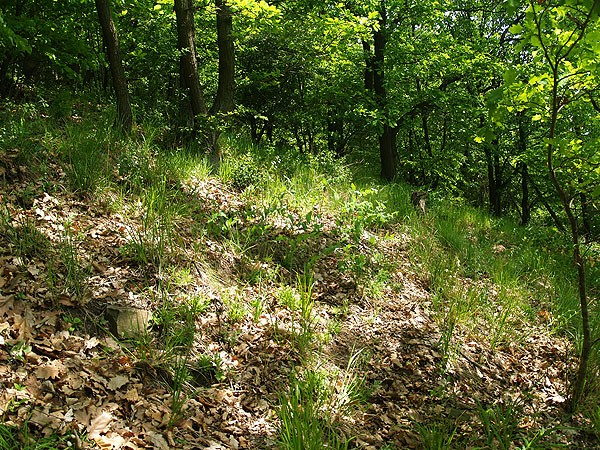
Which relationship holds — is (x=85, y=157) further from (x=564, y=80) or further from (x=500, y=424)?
(x=500, y=424)

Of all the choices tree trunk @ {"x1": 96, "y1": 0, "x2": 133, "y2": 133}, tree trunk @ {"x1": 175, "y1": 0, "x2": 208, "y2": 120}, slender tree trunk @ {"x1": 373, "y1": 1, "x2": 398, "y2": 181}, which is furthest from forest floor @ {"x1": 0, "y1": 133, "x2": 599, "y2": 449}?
slender tree trunk @ {"x1": 373, "y1": 1, "x2": 398, "y2": 181}

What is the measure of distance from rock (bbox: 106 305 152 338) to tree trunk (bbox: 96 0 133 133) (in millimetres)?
3438

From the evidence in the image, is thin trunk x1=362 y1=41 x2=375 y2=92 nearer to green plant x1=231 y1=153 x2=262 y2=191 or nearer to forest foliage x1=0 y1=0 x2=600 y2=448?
forest foliage x1=0 y1=0 x2=600 y2=448

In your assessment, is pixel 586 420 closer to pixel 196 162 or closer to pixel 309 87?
pixel 196 162

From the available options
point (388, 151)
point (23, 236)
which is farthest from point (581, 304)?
point (388, 151)

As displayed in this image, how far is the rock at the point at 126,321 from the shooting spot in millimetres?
3324

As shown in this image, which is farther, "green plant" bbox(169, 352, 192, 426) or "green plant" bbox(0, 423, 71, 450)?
"green plant" bbox(169, 352, 192, 426)

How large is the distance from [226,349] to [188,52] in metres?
5.03

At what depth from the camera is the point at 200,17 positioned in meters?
8.68

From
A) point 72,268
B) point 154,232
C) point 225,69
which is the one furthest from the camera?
point 225,69

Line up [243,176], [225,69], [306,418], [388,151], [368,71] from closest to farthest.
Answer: [306,418] → [243,176] → [225,69] → [368,71] → [388,151]

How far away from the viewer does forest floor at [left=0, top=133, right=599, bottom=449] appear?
2807mm

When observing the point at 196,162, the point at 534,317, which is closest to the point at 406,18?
the point at 196,162

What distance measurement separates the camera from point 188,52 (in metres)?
6.60
